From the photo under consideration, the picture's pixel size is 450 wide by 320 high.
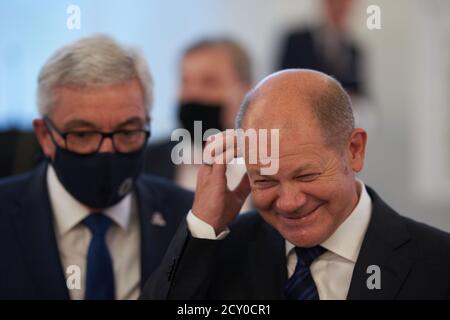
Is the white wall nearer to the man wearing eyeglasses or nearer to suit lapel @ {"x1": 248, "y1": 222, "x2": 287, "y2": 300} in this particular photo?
the man wearing eyeglasses

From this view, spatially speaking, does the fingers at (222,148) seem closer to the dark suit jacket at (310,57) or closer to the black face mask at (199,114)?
the black face mask at (199,114)

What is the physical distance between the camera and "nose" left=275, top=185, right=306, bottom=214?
5.57ft

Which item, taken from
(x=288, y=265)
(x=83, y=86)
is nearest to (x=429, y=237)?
(x=288, y=265)

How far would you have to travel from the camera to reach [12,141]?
316 cm

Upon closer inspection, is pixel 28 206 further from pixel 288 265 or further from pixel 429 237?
pixel 429 237

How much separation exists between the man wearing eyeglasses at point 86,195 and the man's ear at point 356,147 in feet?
2.05

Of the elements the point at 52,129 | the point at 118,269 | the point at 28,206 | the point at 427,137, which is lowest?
the point at 427,137

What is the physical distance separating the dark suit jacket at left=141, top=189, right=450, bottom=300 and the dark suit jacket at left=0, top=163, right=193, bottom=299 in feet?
0.70

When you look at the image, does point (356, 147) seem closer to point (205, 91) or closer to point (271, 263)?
point (271, 263)

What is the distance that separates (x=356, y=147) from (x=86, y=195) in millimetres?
782

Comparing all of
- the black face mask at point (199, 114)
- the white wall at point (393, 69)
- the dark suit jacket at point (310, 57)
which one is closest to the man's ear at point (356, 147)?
the black face mask at point (199, 114)

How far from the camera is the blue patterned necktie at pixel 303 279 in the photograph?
1.82m

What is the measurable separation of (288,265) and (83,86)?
0.74 metres
